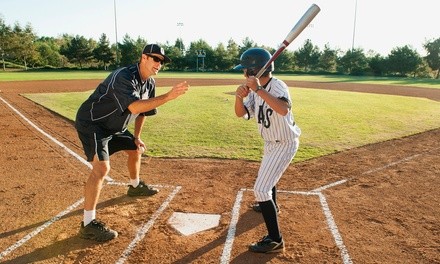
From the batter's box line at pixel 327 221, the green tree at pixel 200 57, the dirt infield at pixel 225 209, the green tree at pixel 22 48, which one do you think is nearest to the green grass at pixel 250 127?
the dirt infield at pixel 225 209

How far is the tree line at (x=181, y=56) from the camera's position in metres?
61.0

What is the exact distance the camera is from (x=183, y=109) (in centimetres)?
1392

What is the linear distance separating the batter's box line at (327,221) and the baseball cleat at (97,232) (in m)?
1.31

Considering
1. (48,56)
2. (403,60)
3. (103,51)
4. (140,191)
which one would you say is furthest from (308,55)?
(140,191)

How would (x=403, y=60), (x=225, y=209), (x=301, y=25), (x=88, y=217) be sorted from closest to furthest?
(x=301, y=25) → (x=88, y=217) → (x=225, y=209) → (x=403, y=60)

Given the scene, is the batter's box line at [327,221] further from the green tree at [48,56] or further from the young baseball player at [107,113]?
the green tree at [48,56]

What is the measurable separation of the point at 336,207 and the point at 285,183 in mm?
1095

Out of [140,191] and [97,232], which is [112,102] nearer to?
[97,232]

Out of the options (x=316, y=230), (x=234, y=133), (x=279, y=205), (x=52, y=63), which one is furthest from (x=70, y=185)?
(x=52, y=63)

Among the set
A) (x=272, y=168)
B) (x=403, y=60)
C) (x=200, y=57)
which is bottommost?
(x=272, y=168)

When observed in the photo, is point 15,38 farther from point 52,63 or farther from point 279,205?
point 279,205

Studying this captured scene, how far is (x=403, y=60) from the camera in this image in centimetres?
5597

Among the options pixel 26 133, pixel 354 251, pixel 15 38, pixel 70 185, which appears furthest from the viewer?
pixel 15 38

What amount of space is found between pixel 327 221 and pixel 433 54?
6755 centimetres
